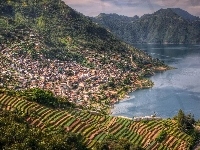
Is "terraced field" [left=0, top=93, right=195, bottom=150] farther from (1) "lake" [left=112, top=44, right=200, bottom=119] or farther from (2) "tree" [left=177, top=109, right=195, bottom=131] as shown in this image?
(1) "lake" [left=112, top=44, right=200, bottom=119]

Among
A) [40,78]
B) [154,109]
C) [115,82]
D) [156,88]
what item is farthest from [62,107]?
[156,88]

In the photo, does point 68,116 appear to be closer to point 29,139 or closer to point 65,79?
point 29,139

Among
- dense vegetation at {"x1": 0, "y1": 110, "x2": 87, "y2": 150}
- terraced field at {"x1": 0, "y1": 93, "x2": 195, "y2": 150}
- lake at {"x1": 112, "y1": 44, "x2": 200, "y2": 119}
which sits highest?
dense vegetation at {"x1": 0, "y1": 110, "x2": 87, "y2": 150}

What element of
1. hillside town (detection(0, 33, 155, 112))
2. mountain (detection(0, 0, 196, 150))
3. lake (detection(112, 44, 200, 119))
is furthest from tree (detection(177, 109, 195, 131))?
hillside town (detection(0, 33, 155, 112))

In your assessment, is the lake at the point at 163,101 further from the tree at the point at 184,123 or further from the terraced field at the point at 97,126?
the terraced field at the point at 97,126

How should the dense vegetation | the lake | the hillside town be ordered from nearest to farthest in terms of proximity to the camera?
1. the dense vegetation
2. the lake
3. the hillside town

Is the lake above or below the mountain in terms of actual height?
below

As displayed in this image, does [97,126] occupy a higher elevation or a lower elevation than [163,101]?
higher

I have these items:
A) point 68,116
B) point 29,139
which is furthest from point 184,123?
point 29,139

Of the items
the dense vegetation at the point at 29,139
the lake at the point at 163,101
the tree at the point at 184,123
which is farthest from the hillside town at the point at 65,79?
the dense vegetation at the point at 29,139
